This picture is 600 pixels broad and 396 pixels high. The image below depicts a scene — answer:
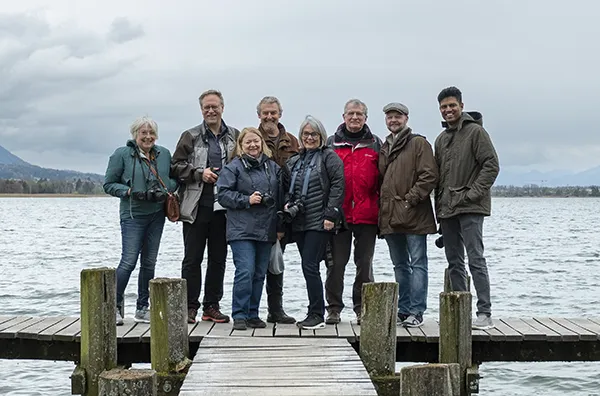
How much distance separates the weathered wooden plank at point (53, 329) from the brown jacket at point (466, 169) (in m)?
4.35

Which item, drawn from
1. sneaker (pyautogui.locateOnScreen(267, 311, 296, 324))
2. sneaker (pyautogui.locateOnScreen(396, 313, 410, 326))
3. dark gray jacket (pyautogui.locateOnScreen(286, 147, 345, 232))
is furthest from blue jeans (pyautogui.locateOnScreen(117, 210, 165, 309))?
sneaker (pyautogui.locateOnScreen(396, 313, 410, 326))

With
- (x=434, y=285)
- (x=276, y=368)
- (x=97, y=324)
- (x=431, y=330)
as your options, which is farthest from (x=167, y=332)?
(x=434, y=285)

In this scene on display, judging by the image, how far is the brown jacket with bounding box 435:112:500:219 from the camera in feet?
28.0

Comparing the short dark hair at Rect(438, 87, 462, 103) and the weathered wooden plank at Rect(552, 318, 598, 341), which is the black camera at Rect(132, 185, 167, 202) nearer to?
the short dark hair at Rect(438, 87, 462, 103)

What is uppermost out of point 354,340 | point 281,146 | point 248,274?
point 281,146

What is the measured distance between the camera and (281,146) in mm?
9219

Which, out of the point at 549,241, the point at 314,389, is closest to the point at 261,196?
the point at 314,389

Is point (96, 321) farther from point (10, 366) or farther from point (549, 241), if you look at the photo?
point (549, 241)

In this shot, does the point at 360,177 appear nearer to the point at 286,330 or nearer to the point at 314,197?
the point at 314,197

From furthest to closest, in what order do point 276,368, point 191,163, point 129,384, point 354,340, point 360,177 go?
point 191,163, point 360,177, point 354,340, point 276,368, point 129,384

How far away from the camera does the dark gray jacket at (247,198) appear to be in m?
8.61

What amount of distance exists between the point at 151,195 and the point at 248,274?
1.35 meters

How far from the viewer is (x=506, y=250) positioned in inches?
1476

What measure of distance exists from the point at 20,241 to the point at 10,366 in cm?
3236
